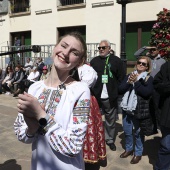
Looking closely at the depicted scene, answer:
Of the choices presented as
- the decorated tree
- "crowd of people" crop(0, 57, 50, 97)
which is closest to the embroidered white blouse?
the decorated tree

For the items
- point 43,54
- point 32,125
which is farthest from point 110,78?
point 43,54

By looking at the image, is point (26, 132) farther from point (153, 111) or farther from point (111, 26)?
point (111, 26)

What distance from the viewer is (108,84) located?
13.6ft

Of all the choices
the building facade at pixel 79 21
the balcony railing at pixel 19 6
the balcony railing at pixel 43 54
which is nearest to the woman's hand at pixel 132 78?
the building facade at pixel 79 21

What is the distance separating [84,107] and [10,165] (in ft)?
8.73

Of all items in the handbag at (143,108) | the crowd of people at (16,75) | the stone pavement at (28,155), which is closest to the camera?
the handbag at (143,108)

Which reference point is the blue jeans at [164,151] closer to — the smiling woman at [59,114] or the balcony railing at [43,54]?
the smiling woman at [59,114]

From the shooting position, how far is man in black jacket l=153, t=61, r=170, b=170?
9.38ft

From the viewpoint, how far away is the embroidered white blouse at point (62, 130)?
4.19 feet

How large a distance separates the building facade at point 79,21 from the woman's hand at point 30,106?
875cm

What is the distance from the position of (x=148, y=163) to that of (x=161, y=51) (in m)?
2.72

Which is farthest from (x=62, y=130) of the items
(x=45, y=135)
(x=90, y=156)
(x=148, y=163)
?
(x=148, y=163)

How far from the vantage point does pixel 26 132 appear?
4.53ft

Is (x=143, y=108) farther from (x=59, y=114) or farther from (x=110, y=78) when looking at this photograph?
(x=59, y=114)
